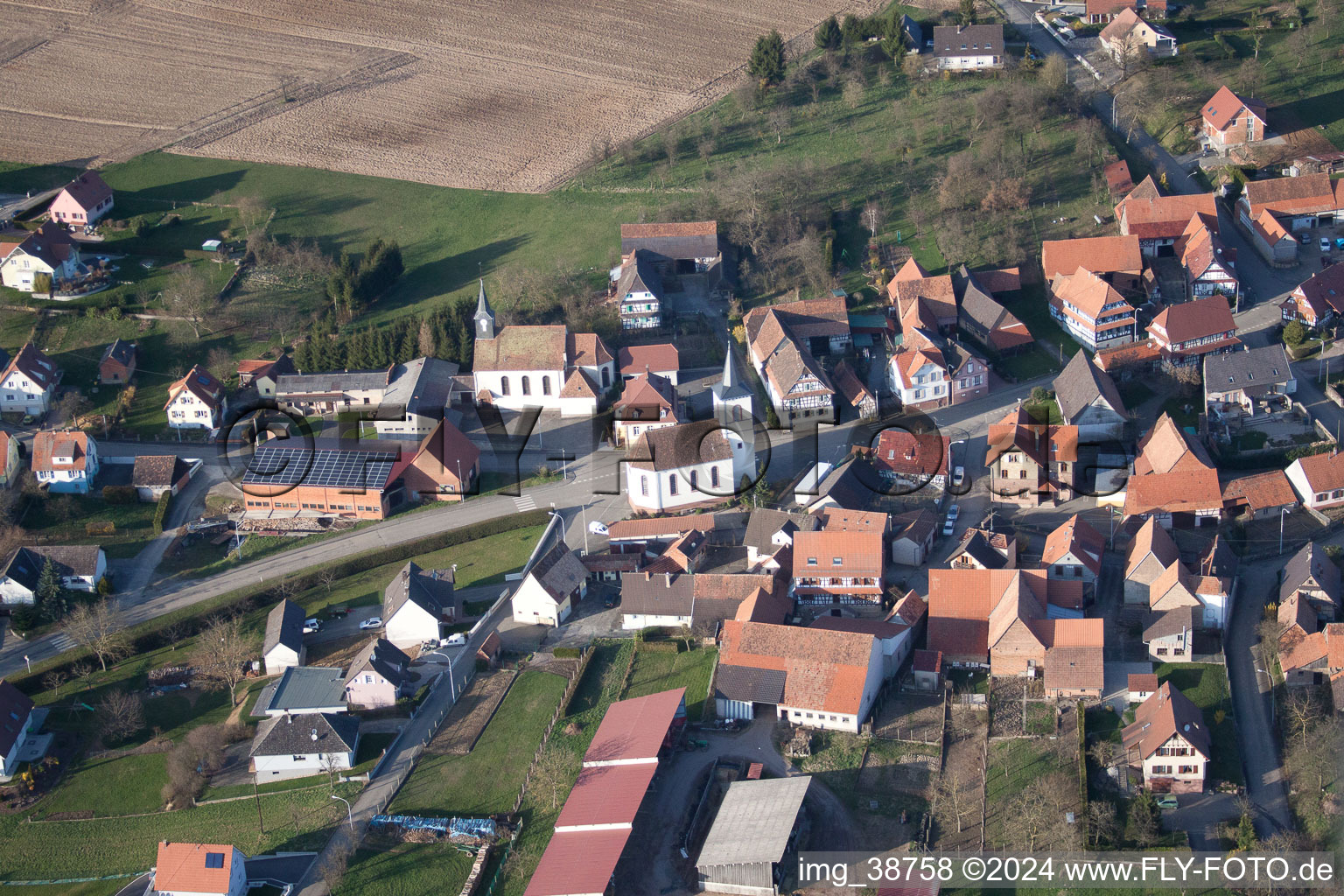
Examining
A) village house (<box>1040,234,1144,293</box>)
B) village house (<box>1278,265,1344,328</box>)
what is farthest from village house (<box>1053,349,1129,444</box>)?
village house (<box>1278,265,1344,328</box>)

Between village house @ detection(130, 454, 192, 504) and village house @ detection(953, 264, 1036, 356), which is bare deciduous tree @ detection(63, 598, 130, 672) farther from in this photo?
village house @ detection(953, 264, 1036, 356)

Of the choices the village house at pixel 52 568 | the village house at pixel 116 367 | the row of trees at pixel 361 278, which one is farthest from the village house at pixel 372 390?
the village house at pixel 52 568

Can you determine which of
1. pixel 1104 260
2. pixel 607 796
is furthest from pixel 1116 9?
pixel 607 796

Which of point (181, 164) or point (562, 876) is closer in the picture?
point (562, 876)

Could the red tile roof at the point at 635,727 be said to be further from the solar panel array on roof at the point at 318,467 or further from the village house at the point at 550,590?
the solar panel array on roof at the point at 318,467

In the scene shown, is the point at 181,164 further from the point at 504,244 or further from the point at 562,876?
the point at 562,876

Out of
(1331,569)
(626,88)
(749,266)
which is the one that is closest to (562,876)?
(1331,569)
